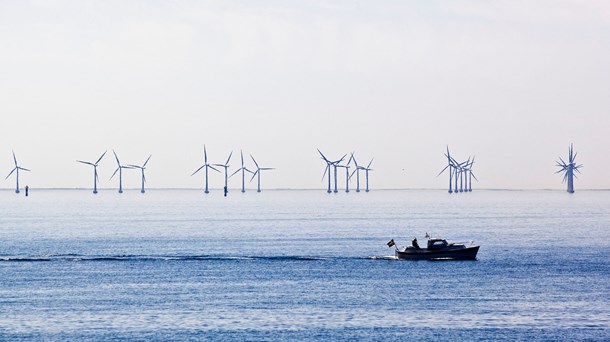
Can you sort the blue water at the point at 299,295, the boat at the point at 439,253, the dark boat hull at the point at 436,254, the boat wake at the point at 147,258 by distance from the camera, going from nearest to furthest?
the blue water at the point at 299,295 < the dark boat hull at the point at 436,254 < the boat at the point at 439,253 < the boat wake at the point at 147,258

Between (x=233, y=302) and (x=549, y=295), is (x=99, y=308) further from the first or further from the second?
(x=549, y=295)

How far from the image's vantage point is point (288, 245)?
183875 millimetres

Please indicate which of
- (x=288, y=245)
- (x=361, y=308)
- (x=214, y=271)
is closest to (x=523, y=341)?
(x=361, y=308)

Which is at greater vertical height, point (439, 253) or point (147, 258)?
point (439, 253)

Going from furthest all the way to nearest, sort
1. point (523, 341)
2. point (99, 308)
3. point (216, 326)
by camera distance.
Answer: point (99, 308) < point (216, 326) < point (523, 341)

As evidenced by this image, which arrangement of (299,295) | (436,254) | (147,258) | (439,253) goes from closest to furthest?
(299,295), (436,254), (439,253), (147,258)

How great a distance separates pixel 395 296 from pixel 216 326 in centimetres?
2450

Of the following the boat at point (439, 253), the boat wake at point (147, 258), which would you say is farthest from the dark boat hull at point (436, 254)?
the boat wake at point (147, 258)

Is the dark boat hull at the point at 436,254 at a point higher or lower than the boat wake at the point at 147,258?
higher

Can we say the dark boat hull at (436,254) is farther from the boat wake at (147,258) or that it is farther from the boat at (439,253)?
the boat wake at (147,258)

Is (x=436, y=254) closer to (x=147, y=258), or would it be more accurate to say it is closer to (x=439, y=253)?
(x=439, y=253)

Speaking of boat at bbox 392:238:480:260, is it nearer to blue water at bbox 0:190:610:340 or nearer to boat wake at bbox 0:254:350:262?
blue water at bbox 0:190:610:340

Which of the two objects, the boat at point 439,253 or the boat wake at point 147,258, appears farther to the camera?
the boat wake at point 147,258

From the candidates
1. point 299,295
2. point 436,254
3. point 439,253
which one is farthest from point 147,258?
point 299,295
